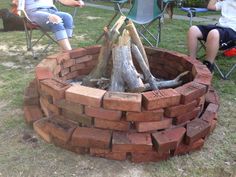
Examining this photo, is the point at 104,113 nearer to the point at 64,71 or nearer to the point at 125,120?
the point at 125,120

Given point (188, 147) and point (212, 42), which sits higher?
point (212, 42)

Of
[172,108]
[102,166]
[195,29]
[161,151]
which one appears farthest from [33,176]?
[195,29]

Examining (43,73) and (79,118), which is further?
(43,73)

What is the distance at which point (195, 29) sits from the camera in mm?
3682

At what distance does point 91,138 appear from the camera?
2.24 metres

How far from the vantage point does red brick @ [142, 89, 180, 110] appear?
2.17 metres

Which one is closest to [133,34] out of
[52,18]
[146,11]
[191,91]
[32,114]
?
[191,91]

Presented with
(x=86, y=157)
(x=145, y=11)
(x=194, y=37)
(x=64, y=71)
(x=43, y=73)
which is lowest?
(x=86, y=157)

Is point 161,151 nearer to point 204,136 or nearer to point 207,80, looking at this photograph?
point 204,136

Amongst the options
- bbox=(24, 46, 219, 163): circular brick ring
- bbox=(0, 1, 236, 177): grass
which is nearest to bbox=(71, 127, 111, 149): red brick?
bbox=(24, 46, 219, 163): circular brick ring

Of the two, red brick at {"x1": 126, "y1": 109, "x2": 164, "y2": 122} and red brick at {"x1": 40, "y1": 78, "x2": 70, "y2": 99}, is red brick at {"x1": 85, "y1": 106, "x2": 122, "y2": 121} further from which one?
red brick at {"x1": 40, "y1": 78, "x2": 70, "y2": 99}

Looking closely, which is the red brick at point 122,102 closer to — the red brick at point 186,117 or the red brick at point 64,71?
the red brick at point 186,117

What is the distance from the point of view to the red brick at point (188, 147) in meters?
2.35

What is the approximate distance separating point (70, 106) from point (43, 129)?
0.33 m
